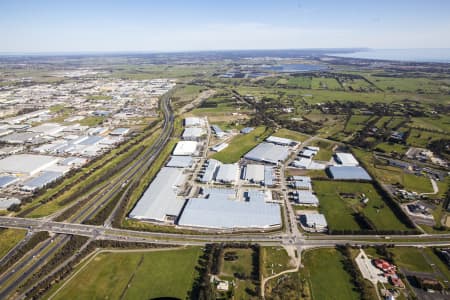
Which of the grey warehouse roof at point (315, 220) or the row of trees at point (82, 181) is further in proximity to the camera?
the row of trees at point (82, 181)

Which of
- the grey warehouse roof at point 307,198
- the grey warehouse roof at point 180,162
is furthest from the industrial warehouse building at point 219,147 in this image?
the grey warehouse roof at point 307,198

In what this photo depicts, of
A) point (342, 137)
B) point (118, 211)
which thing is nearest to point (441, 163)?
point (342, 137)

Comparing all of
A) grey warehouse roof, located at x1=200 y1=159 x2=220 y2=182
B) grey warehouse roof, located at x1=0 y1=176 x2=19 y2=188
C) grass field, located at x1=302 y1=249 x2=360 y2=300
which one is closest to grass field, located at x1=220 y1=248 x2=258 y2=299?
grass field, located at x1=302 y1=249 x2=360 y2=300

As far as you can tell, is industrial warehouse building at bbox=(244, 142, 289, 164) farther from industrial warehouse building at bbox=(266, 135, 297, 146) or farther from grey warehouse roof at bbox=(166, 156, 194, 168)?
grey warehouse roof at bbox=(166, 156, 194, 168)

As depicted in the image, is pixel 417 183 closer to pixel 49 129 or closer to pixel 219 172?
pixel 219 172

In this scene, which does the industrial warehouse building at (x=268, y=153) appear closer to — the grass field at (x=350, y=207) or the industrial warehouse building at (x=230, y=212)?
the grass field at (x=350, y=207)

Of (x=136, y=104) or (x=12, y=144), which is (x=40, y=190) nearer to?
(x=12, y=144)
